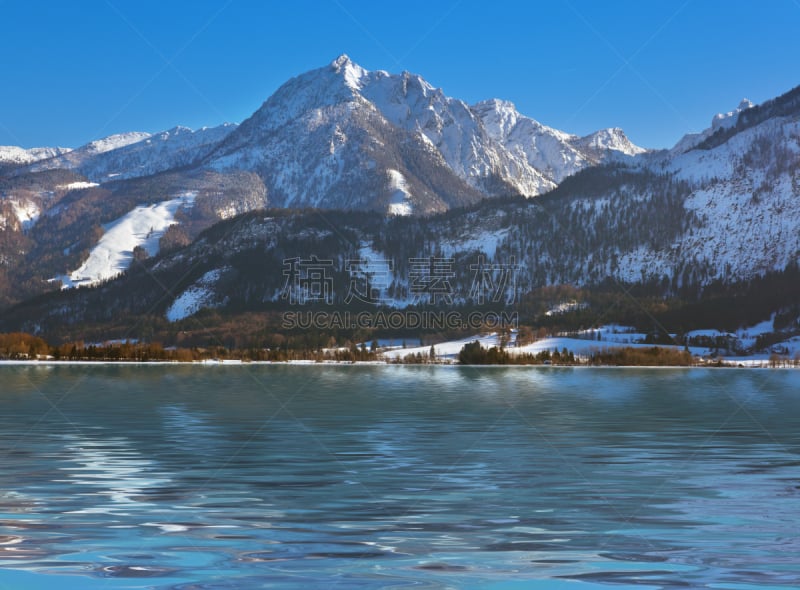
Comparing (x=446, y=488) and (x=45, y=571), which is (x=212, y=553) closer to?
(x=45, y=571)

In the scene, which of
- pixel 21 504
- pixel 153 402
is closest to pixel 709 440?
pixel 21 504

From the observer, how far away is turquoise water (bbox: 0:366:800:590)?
96.4 feet

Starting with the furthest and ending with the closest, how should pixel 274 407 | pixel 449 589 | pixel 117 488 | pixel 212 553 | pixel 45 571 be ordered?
pixel 274 407 → pixel 117 488 → pixel 212 553 → pixel 45 571 → pixel 449 589

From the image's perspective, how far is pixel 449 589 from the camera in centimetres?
2742

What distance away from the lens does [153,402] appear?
128500mm

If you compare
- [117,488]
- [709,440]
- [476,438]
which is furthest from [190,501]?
[709,440]

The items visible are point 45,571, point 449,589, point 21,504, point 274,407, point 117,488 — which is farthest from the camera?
point 274,407

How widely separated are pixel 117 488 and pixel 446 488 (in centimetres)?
1598

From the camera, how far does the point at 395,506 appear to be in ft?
136

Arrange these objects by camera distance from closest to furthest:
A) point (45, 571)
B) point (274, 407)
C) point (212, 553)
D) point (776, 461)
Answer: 1. point (45, 571)
2. point (212, 553)
3. point (776, 461)
4. point (274, 407)

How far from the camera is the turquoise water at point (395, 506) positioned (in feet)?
96.4

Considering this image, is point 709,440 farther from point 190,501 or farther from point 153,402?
point 153,402

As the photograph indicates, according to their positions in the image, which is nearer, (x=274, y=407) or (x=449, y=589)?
(x=449, y=589)

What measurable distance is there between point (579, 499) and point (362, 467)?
16.1 metres
